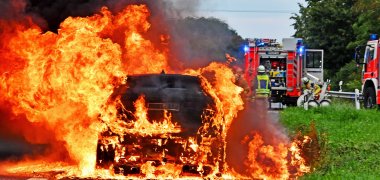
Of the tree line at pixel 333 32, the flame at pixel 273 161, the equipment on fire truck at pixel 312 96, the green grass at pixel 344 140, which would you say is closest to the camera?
the flame at pixel 273 161

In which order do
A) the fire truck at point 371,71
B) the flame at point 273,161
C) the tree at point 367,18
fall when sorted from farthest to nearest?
1. the tree at point 367,18
2. the fire truck at point 371,71
3. the flame at point 273,161

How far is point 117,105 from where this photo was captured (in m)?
11.4

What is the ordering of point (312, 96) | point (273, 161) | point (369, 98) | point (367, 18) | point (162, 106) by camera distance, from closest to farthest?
point (162, 106)
point (273, 161)
point (369, 98)
point (312, 96)
point (367, 18)

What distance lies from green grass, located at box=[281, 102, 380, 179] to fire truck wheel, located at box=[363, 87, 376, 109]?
1.60 metres

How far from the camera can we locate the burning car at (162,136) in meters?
11.1

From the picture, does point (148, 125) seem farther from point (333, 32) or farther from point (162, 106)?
point (333, 32)

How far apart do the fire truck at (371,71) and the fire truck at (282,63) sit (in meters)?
6.46

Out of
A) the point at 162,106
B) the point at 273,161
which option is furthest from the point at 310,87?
the point at 162,106

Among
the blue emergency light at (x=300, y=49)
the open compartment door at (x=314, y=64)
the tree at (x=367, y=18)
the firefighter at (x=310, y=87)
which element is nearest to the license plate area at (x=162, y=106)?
the firefighter at (x=310, y=87)

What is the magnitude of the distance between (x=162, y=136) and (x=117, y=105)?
2.79ft

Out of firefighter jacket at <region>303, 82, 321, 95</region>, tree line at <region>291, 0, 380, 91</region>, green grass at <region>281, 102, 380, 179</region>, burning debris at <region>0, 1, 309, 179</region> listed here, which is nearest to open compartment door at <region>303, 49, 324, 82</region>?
firefighter jacket at <region>303, 82, 321, 95</region>

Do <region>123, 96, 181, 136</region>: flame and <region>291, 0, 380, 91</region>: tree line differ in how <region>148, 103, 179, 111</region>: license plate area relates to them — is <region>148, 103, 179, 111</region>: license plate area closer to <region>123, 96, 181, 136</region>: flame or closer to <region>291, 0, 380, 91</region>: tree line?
<region>123, 96, 181, 136</region>: flame

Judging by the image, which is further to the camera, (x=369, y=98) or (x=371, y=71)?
(x=369, y=98)

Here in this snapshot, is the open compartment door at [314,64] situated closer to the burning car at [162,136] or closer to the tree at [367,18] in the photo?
A: the tree at [367,18]
